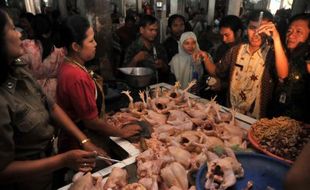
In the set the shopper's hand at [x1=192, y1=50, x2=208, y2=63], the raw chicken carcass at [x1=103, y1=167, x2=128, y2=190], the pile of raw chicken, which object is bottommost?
the raw chicken carcass at [x1=103, y1=167, x2=128, y2=190]

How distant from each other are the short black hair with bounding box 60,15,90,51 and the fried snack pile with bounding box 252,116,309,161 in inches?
72.1

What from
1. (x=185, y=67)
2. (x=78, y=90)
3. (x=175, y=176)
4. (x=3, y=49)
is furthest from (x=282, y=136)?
(x=185, y=67)

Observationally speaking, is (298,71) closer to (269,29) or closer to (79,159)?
(269,29)

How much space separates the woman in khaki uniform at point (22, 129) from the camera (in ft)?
4.86

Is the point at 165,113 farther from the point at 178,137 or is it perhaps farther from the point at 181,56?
the point at 181,56

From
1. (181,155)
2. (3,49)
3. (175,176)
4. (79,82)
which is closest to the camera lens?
(3,49)

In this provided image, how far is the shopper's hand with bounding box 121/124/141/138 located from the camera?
8.03 ft

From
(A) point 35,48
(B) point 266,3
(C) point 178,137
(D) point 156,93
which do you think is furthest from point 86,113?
(B) point 266,3

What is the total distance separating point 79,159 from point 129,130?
32.4 inches

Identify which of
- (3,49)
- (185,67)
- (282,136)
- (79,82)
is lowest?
(282,136)

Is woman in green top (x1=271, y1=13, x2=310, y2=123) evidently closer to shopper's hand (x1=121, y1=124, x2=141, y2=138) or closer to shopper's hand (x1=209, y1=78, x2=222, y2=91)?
shopper's hand (x1=209, y1=78, x2=222, y2=91)

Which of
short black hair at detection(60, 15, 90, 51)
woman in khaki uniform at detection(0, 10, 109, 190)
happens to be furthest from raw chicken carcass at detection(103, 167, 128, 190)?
short black hair at detection(60, 15, 90, 51)

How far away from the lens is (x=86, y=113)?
2219 mm

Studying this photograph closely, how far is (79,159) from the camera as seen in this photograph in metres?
1.72
